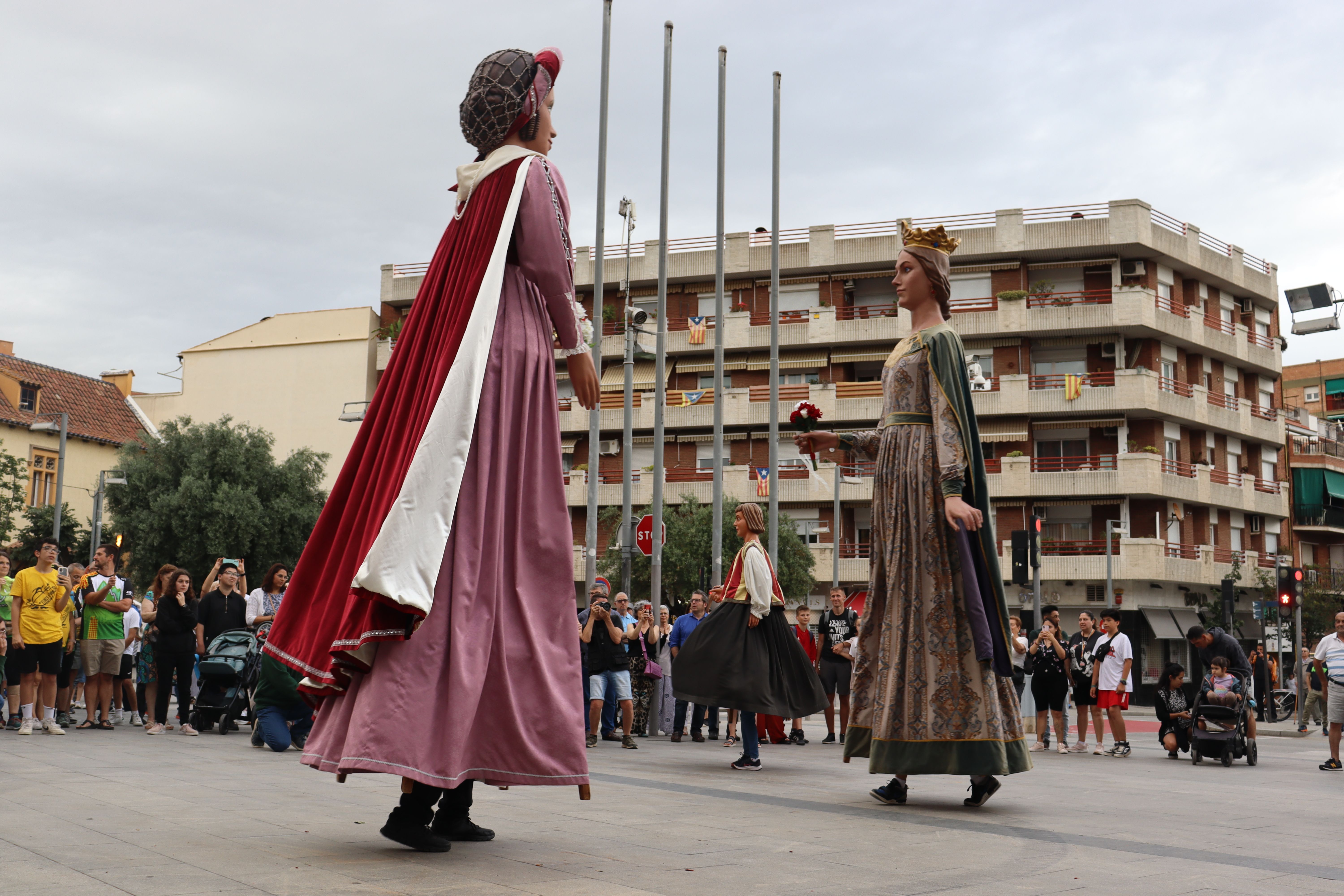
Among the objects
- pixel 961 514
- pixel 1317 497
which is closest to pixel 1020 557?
pixel 961 514

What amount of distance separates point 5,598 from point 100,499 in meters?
26.9

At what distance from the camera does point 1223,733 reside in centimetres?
1456

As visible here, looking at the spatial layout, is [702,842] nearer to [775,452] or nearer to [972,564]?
[972,564]

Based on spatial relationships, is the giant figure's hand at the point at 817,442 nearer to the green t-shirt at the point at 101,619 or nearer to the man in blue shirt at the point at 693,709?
the man in blue shirt at the point at 693,709

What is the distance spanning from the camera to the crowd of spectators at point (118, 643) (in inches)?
504

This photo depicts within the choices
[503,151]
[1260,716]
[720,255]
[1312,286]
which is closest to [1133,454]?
[1312,286]

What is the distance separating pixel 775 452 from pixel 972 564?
21.8m

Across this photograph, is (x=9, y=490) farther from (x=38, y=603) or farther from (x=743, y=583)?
(x=743, y=583)

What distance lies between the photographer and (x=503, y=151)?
17.3 ft

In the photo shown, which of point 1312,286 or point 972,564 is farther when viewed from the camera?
point 1312,286

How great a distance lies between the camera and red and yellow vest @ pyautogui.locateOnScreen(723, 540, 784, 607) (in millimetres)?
11031

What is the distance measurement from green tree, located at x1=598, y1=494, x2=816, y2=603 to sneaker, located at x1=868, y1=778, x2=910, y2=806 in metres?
34.8

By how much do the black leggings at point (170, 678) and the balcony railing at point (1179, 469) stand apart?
39378mm

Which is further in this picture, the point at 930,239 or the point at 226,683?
the point at 226,683
